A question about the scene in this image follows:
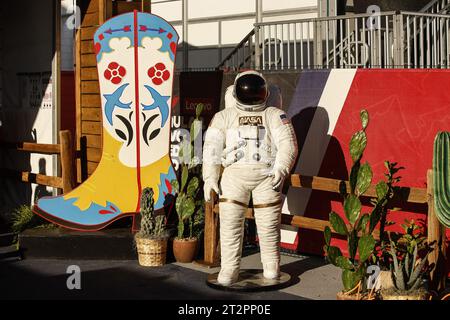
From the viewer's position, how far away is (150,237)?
819cm

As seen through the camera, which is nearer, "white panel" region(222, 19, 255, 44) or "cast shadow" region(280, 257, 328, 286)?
"cast shadow" region(280, 257, 328, 286)

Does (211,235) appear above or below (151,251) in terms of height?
above

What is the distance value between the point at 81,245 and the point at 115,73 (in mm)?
1914

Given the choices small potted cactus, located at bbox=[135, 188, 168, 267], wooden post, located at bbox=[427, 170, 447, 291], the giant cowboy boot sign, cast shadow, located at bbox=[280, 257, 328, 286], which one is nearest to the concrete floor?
cast shadow, located at bbox=[280, 257, 328, 286]

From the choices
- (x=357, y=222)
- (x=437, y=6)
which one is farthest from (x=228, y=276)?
(x=437, y=6)

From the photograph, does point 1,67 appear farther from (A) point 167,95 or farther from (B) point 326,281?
(B) point 326,281

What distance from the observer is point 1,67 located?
37.8ft

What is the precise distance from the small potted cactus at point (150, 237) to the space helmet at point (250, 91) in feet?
5.34

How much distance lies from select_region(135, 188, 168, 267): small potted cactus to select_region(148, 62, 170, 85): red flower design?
4.16ft

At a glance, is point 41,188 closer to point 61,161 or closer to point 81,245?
point 61,161

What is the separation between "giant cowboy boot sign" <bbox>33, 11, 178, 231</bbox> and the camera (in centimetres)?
868

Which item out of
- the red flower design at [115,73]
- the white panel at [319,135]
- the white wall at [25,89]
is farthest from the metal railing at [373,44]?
the white wall at [25,89]

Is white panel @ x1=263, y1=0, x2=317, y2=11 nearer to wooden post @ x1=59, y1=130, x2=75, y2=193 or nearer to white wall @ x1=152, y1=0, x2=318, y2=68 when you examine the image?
white wall @ x1=152, y1=0, x2=318, y2=68

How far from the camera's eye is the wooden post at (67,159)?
8.95 metres
